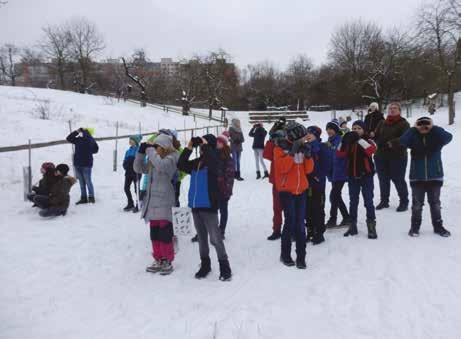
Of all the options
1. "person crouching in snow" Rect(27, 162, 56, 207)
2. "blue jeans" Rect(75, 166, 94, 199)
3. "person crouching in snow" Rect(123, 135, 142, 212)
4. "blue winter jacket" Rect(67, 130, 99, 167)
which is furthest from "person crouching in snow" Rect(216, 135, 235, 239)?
"blue jeans" Rect(75, 166, 94, 199)

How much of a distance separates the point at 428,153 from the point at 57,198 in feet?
22.7

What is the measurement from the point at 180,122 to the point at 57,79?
3691 centimetres

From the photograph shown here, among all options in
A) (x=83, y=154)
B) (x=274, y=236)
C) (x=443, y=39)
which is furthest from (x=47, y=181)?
(x=443, y=39)

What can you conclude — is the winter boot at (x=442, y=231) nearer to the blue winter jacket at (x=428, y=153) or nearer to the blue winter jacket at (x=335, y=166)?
the blue winter jacket at (x=428, y=153)

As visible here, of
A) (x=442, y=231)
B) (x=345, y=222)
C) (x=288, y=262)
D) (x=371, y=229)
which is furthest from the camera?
(x=345, y=222)

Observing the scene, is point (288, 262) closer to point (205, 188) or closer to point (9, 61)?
point (205, 188)

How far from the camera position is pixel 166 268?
4.98m

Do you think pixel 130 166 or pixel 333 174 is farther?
pixel 130 166

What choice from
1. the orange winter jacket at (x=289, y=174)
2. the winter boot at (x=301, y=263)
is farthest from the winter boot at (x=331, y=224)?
the orange winter jacket at (x=289, y=174)

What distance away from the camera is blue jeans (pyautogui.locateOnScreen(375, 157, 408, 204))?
709cm

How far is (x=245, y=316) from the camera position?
12.5 feet

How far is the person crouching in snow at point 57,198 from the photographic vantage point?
7570 millimetres

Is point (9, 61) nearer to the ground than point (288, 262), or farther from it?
farther from it

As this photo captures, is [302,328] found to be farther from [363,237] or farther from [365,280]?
[363,237]
